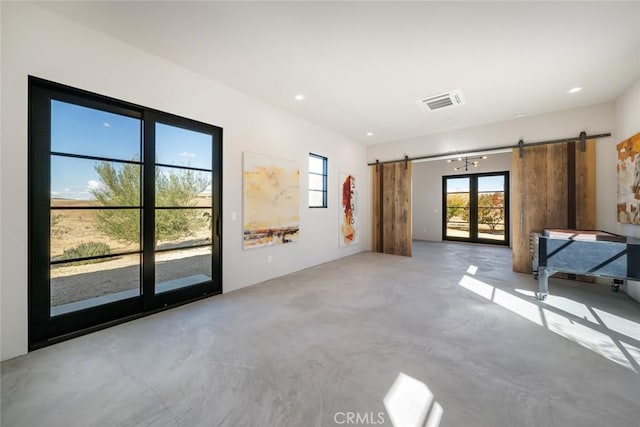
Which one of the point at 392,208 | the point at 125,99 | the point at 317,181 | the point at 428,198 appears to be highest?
the point at 125,99

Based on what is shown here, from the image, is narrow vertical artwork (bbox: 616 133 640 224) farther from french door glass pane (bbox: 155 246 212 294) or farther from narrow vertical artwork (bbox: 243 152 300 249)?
french door glass pane (bbox: 155 246 212 294)

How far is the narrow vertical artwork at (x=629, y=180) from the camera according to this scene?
3.32 meters

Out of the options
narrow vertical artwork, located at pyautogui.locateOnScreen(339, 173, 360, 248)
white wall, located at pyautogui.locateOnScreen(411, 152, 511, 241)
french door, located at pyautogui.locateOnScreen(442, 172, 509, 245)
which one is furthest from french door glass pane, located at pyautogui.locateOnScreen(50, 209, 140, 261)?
french door, located at pyautogui.locateOnScreen(442, 172, 509, 245)

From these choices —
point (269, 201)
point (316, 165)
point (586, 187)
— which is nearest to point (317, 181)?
point (316, 165)

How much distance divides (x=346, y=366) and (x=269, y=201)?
290cm

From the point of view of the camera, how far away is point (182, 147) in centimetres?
331

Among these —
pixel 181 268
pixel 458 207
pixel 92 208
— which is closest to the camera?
pixel 92 208

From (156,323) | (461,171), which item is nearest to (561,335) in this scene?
(156,323)

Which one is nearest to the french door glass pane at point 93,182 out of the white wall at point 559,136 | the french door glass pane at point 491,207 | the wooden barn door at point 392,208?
the wooden barn door at point 392,208

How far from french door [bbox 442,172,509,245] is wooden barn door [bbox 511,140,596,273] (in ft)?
12.5

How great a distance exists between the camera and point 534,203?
4734 millimetres

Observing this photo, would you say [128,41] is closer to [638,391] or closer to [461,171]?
[638,391]

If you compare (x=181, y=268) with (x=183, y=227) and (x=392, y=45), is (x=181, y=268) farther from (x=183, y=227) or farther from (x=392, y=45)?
(x=392, y=45)

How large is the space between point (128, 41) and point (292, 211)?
316cm
